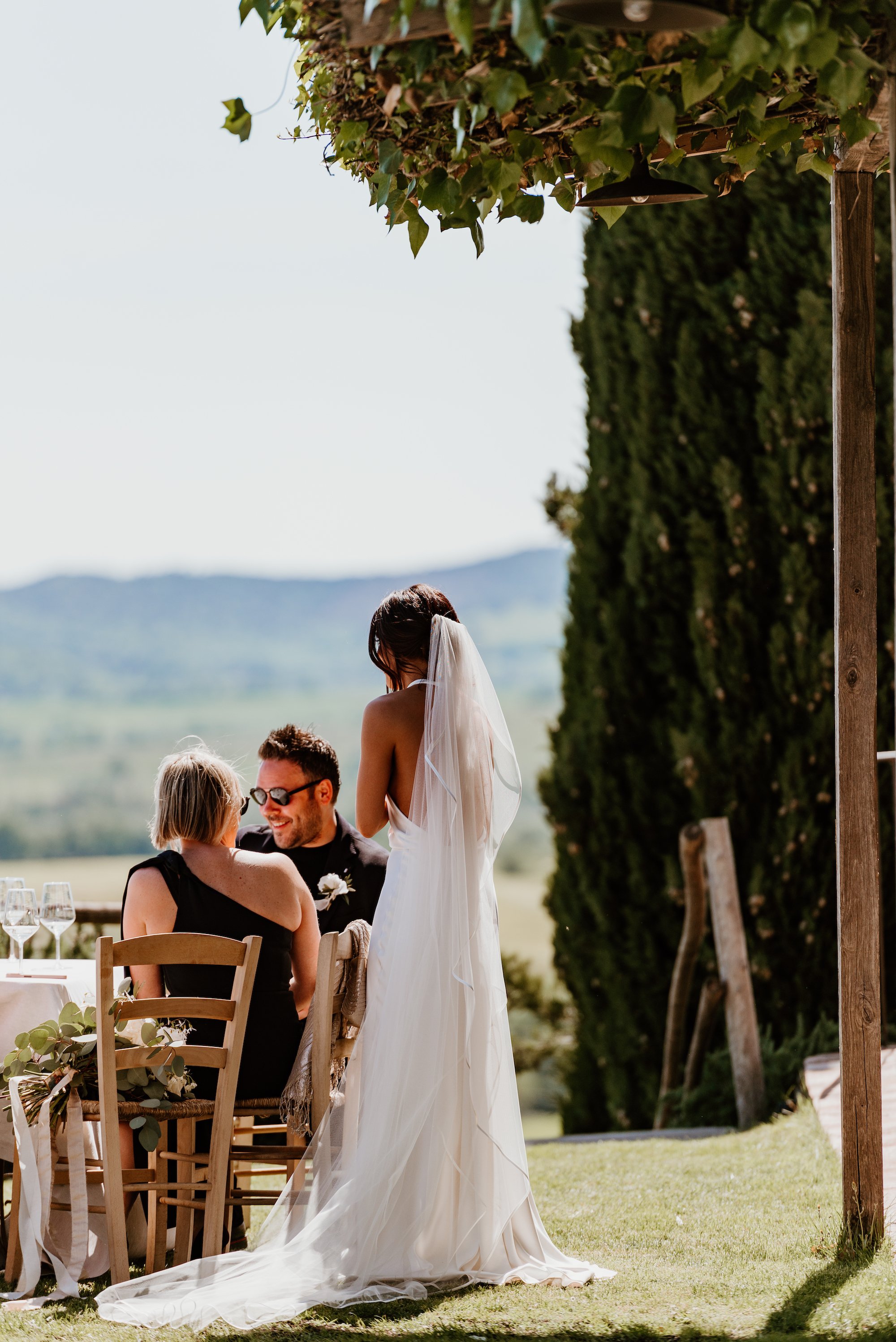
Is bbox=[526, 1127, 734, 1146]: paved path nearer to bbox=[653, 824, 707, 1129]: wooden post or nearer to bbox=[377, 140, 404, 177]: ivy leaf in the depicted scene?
bbox=[653, 824, 707, 1129]: wooden post

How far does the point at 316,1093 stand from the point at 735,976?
318cm

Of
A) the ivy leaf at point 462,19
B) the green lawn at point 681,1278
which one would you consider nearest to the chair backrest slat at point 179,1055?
the green lawn at point 681,1278

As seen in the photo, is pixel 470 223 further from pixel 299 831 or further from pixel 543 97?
pixel 299 831

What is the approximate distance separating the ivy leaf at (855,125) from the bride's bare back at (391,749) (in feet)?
5.58

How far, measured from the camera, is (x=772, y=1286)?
3.10 m

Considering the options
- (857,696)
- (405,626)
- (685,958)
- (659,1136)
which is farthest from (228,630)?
(857,696)

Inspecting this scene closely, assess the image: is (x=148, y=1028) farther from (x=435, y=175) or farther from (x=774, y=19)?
(x=774, y=19)

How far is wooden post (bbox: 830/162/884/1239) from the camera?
3.27m

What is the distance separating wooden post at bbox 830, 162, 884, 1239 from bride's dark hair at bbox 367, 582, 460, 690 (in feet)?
3.55

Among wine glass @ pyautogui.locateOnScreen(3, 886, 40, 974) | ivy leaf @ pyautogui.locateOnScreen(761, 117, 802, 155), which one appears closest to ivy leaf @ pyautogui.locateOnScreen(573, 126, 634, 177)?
ivy leaf @ pyautogui.locateOnScreen(761, 117, 802, 155)

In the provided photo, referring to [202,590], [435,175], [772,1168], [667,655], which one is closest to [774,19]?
[435,175]

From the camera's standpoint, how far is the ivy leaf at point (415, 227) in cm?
293

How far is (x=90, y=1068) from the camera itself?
3398 mm

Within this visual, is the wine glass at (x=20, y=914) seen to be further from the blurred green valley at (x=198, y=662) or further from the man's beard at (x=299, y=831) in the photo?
the blurred green valley at (x=198, y=662)
